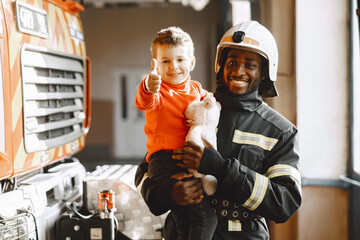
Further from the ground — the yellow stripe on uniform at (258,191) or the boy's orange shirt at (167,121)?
the boy's orange shirt at (167,121)

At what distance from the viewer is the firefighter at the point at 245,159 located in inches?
74.0

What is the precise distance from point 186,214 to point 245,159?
44 centimetres

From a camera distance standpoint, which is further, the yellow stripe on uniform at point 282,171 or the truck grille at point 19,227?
the truck grille at point 19,227

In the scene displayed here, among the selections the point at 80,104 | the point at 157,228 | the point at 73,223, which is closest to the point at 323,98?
the point at 157,228

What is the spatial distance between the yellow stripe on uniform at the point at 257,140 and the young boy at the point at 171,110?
1.09 ft

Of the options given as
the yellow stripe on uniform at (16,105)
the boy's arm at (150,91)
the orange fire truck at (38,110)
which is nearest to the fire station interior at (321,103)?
the orange fire truck at (38,110)

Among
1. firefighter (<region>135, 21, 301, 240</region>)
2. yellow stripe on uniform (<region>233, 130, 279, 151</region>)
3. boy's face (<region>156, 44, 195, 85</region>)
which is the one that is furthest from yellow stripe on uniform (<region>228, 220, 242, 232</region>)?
boy's face (<region>156, 44, 195, 85</region>)

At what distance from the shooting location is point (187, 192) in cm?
194

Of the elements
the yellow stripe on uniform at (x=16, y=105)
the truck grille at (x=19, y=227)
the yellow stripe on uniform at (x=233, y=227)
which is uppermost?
the yellow stripe on uniform at (x=16, y=105)

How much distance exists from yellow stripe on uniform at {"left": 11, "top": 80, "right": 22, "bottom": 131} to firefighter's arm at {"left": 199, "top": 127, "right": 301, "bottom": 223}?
4.94 feet

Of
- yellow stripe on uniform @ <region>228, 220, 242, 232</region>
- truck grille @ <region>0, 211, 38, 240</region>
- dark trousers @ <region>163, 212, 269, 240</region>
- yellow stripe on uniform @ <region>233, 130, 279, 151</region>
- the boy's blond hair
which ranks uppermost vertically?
the boy's blond hair

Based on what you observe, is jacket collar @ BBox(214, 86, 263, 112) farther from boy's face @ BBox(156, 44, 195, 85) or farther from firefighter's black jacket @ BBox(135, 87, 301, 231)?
boy's face @ BBox(156, 44, 195, 85)

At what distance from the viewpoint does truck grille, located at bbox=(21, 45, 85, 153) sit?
287cm

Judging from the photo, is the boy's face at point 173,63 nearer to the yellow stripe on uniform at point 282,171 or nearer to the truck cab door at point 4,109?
the yellow stripe on uniform at point 282,171
